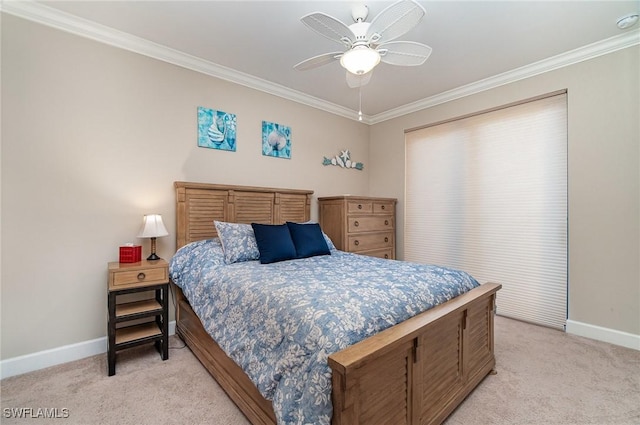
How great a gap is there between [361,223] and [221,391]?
251cm

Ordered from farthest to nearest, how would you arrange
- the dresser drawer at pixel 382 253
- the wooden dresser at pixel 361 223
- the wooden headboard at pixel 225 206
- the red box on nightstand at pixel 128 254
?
the dresser drawer at pixel 382 253 < the wooden dresser at pixel 361 223 < the wooden headboard at pixel 225 206 < the red box on nightstand at pixel 128 254

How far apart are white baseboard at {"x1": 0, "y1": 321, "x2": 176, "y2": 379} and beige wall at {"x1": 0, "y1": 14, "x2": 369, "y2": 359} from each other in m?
0.05

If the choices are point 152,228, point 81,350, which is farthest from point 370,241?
point 81,350

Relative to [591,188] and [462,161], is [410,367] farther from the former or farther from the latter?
[462,161]

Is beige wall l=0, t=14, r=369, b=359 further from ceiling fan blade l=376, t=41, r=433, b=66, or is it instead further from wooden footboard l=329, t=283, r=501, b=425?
wooden footboard l=329, t=283, r=501, b=425

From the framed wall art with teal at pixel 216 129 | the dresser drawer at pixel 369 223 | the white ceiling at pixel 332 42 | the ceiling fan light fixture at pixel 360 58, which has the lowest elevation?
the dresser drawer at pixel 369 223

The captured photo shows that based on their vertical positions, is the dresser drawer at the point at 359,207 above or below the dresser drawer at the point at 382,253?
above

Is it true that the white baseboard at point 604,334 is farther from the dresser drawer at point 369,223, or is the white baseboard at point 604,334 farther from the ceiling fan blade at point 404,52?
the ceiling fan blade at point 404,52

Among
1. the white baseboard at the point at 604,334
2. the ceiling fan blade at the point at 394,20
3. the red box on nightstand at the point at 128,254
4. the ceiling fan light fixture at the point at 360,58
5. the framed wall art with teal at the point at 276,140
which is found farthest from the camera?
the framed wall art with teal at the point at 276,140

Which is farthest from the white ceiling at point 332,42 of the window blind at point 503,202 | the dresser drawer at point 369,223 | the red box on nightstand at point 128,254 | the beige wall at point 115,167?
the red box on nightstand at point 128,254

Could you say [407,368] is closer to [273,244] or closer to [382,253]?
[273,244]

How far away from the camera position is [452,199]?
3.85 metres

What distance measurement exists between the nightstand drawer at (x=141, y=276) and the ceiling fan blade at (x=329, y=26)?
210 cm

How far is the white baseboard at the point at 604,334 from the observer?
2.52m
